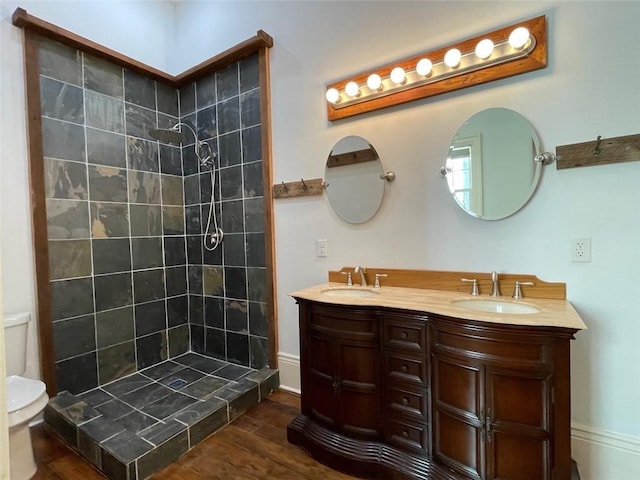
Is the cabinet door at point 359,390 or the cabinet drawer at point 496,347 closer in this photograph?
the cabinet drawer at point 496,347

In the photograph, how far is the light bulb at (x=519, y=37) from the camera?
1617 millimetres

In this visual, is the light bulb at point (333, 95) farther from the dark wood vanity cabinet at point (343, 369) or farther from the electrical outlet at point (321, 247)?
the dark wood vanity cabinet at point (343, 369)

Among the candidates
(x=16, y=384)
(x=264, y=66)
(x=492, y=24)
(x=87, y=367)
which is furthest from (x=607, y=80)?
(x=87, y=367)

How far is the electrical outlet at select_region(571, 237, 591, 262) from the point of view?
5.24 feet

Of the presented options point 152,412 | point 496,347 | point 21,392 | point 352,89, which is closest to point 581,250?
point 496,347

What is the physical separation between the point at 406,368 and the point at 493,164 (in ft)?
4.05

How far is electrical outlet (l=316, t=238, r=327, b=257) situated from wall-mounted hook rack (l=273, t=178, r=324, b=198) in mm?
361

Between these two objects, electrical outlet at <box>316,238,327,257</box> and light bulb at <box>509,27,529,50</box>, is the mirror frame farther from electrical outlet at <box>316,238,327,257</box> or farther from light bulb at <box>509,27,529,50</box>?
electrical outlet at <box>316,238,327,257</box>

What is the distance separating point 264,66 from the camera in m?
2.54

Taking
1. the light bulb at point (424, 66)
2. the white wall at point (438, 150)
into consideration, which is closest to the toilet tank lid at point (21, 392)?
the white wall at point (438, 150)

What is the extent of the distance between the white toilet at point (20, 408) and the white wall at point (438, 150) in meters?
0.34

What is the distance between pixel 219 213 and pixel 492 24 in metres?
2.38

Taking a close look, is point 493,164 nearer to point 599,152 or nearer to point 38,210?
point 599,152

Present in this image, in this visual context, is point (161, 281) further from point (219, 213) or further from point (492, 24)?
point (492, 24)
